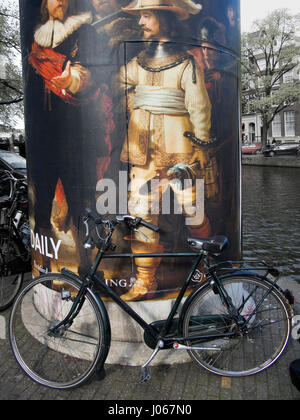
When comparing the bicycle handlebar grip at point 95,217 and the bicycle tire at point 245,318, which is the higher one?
the bicycle handlebar grip at point 95,217

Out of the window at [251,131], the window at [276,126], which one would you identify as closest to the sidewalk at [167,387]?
the window at [276,126]

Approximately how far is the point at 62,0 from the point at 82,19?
248mm

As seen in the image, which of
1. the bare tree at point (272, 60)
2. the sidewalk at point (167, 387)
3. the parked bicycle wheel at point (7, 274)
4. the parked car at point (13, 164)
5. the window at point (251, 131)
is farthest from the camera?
the window at point (251, 131)

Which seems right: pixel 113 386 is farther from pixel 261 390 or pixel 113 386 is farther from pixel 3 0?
pixel 3 0

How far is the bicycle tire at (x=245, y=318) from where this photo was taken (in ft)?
10.2

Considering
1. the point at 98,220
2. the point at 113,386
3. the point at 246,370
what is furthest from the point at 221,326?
the point at 98,220

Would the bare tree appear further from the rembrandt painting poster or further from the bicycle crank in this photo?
the bicycle crank

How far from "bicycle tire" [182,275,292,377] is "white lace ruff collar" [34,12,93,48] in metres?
2.28

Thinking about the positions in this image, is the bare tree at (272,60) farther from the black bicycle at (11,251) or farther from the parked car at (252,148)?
the black bicycle at (11,251)

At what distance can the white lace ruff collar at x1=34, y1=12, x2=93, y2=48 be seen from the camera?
3352mm

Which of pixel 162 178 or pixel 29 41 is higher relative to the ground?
pixel 29 41

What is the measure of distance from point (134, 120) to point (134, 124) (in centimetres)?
3

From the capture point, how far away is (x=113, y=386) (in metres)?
3.14

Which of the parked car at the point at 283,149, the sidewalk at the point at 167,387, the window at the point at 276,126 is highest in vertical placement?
the window at the point at 276,126
